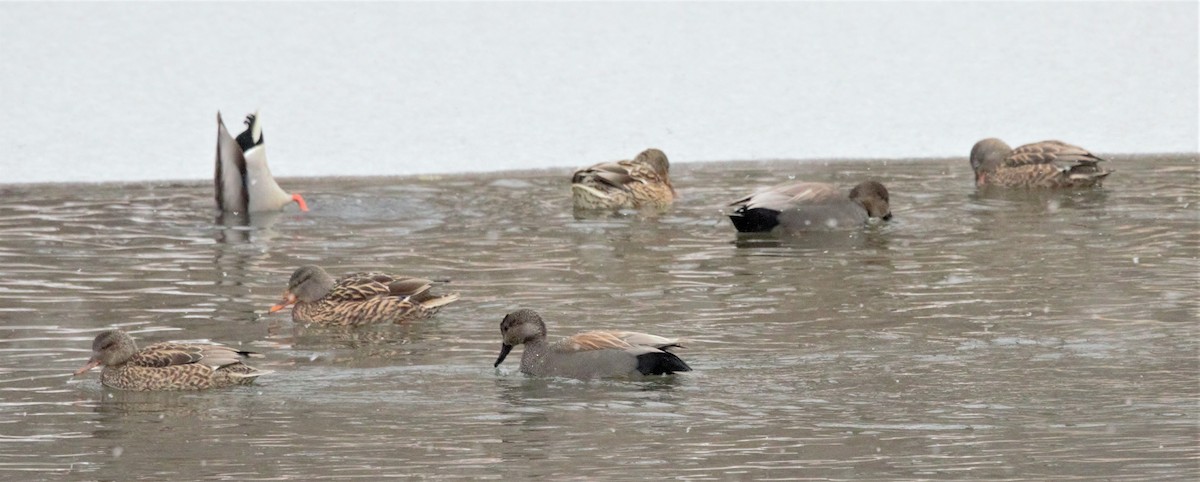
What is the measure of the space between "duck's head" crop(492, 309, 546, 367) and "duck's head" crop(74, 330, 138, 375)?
175 cm

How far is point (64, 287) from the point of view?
461 inches

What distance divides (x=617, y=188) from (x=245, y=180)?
3.10m

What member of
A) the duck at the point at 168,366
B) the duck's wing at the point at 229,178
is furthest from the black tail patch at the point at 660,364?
the duck's wing at the point at 229,178

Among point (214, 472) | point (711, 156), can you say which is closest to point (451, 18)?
point (711, 156)

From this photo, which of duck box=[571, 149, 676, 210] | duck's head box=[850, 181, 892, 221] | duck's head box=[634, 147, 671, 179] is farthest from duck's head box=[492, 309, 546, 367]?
duck's head box=[634, 147, 671, 179]

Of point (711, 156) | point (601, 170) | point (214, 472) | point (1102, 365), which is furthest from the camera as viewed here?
point (711, 156)

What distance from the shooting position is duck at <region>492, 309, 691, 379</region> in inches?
342

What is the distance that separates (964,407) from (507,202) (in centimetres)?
853

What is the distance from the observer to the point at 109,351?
8.93 m

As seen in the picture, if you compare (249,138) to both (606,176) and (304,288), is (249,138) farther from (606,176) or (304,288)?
(304,288)

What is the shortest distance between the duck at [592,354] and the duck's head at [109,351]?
5.75 feet

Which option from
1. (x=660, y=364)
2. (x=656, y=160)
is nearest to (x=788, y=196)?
(x=656, y=160)

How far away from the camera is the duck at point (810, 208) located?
14109 millimetres

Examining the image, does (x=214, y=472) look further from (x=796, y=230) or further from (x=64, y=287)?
(x=796, y=230)
